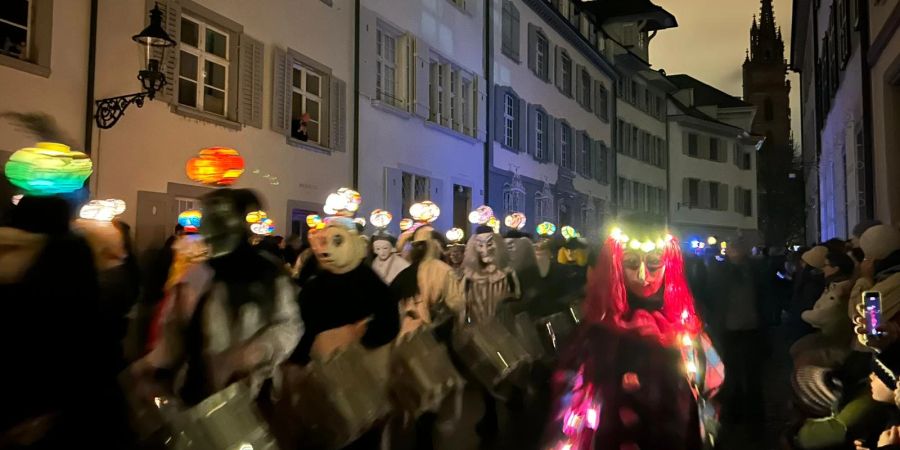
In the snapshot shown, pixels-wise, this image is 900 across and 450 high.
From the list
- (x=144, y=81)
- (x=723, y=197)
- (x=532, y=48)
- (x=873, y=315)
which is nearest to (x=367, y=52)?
(x=144, y=81)

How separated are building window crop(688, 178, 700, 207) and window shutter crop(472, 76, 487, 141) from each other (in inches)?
1157

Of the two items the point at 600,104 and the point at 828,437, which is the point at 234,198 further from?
the point at 600,104

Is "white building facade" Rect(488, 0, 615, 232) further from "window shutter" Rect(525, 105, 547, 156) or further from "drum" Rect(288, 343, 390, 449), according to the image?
"drum" Rect(288, 343, 390, 449)

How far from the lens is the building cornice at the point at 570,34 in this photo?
92.9 feet

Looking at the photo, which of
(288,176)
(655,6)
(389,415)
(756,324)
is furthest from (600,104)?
(389,415)

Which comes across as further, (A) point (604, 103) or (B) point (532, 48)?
(A) point (604, 103)

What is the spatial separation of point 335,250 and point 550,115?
25.3 metres

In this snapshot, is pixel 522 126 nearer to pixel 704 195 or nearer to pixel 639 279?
pixel 639 279

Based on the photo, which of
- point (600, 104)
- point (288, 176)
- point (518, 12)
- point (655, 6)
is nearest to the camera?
point (288, 176)

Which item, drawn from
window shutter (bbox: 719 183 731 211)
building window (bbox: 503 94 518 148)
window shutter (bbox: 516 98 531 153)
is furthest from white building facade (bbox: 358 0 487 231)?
window shutter (bbox: 719 183 731 211)

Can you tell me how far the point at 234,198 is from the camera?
464 centimetres

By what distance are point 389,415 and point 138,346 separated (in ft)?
6.04

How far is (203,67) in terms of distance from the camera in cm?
1303

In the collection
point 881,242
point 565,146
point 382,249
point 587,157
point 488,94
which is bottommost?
point 382,249
